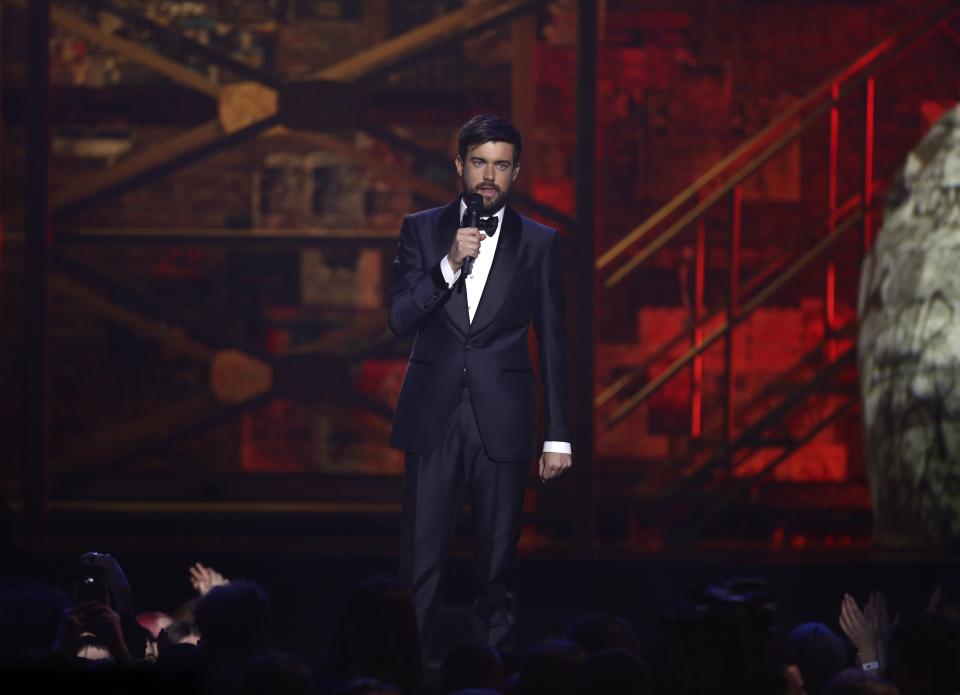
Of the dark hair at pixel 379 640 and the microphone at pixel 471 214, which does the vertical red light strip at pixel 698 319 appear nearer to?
the microphone at pixel 471 214

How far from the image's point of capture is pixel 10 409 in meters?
7.83

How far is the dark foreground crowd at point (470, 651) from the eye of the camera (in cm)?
258

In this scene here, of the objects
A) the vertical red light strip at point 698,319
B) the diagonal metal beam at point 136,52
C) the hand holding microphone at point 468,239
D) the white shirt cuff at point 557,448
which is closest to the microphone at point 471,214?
the hand holding microphone at point 468,239

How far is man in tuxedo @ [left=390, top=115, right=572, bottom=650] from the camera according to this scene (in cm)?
353

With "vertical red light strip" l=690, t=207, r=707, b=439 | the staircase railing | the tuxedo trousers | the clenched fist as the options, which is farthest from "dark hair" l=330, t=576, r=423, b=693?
"vertical red light strip" l=690, t=207, r=707, b=439

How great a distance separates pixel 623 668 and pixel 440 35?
389cm

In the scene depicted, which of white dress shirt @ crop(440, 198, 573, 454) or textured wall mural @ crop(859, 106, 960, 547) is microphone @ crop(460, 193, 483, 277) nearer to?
white dress shirt @ crop(440, 198, 573, 454)

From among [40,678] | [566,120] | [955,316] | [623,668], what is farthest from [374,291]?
[40,678]

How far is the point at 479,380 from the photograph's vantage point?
3580 mm

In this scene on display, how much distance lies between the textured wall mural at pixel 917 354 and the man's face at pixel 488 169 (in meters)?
2.28

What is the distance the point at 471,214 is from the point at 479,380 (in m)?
0.38

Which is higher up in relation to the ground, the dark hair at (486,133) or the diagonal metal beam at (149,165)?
the diagonal metal beam at (149,165)

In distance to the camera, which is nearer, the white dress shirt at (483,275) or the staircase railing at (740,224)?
the white dress shirt at (483,275)

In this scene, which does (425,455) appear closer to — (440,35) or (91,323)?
(440,35)
